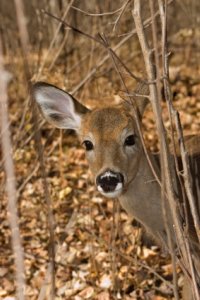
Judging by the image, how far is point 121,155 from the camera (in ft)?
12.9

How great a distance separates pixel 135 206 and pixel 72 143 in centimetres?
340

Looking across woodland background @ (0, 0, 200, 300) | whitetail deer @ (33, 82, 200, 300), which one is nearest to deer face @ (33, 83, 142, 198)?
whitetail deer @ (33, 82, 200, 300)

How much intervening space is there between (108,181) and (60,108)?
960 millimetres

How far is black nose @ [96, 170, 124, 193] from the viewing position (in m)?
3.68

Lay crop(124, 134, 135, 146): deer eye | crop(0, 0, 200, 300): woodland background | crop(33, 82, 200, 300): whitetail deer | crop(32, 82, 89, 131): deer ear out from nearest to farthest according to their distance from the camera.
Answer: crop(33, 82, 200, 300): whitetail deer < crop(124, 134, 135, 146): deer eye < crop(32, 82, 89, 131): deer ear < crop(0, 0, 200, 300): woodland background

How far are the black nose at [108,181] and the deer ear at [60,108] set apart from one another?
2.61ft

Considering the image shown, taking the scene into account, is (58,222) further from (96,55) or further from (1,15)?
(1,15)

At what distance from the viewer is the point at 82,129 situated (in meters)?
4.33

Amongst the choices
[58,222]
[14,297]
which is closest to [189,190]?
[14,297]

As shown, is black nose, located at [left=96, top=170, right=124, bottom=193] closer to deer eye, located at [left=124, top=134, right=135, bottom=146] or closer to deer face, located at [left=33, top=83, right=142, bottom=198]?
deer face, located at [left=33, top=83, right=142, bottom=198]

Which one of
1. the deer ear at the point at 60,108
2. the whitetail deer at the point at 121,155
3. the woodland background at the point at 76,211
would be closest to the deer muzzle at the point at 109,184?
the whitetail deer at the point at 121,155

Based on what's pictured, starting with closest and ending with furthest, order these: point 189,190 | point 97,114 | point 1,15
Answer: point 189,190 < point 97,114 < point 1,15

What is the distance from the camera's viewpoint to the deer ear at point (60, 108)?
4383 mm

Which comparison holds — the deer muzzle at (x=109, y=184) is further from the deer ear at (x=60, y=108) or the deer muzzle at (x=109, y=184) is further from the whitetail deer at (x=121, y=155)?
the deer ear at (x=60, y=108)
